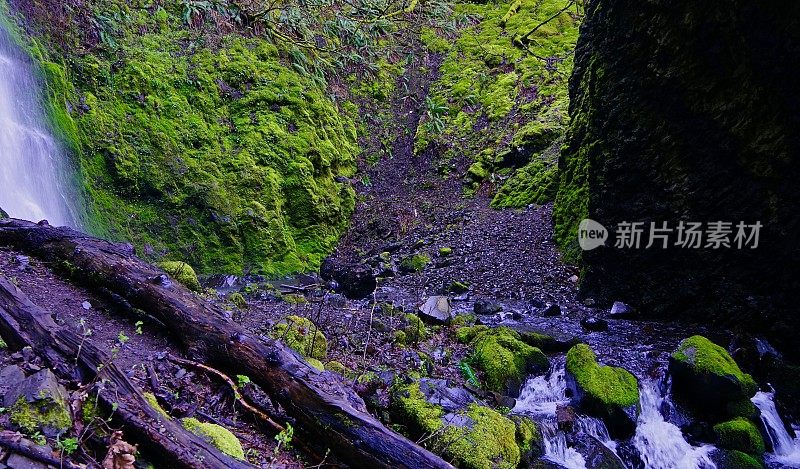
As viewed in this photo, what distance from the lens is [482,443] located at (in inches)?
156

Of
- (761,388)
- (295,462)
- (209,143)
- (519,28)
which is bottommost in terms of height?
(295,462)

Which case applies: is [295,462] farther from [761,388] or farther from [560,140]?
[560,140]

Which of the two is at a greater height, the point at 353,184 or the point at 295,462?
the point at 353,184

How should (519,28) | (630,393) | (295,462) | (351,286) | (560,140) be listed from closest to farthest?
(295,462) → (630,393) → (351,286) → (560,140) → (519,28)

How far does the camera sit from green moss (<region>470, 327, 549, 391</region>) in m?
5.80

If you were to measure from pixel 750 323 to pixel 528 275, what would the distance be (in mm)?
3889

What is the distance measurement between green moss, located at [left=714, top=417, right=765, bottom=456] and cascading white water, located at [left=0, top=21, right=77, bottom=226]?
999 centimetres

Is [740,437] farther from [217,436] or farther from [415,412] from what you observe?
[217,436]

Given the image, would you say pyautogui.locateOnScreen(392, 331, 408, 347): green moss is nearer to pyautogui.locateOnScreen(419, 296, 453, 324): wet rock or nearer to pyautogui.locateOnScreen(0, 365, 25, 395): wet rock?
pyautogui.locateOnScreen(419, 296, 453, 324): wet rock

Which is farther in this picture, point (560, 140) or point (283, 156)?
point (560, 140)

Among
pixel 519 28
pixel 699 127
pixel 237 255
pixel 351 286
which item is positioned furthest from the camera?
pixel 519 28

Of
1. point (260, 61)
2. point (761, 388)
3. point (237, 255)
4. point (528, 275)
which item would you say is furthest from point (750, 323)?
point (260, 61)

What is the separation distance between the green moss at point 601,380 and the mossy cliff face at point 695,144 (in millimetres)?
2696

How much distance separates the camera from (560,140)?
44.7 feet
